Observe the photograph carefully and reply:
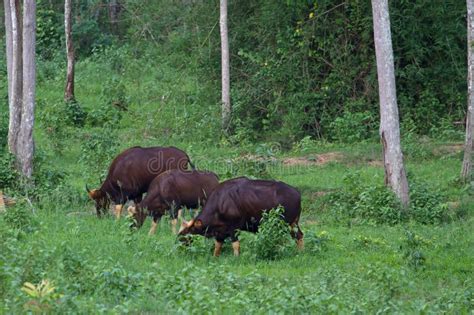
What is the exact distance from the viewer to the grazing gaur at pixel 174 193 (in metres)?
16.1

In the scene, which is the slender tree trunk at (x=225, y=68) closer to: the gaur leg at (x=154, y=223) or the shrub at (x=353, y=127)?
the shrub at (x=353, y=127)

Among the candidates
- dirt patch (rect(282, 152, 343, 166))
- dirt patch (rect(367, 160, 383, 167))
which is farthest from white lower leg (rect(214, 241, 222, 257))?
dirt patch (rect(367, 160, 383, 167))

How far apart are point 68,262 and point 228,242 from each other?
12.8 ft

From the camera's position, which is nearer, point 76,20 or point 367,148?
point 367,148

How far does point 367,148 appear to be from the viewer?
2256 cm

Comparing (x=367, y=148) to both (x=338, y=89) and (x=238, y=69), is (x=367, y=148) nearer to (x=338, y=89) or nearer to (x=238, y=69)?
(x=338, y=89)

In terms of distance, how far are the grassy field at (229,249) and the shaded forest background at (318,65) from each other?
1166 mm

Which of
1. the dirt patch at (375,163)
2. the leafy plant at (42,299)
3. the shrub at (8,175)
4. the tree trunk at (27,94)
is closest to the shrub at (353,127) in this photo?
the dirt patch at (375,163)

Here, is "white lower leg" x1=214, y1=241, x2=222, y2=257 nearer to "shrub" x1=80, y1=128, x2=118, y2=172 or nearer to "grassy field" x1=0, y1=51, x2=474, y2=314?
"grassy field" x1=0, y1=51, x2=474, y2=314

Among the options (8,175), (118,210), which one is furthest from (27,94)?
(118,210)

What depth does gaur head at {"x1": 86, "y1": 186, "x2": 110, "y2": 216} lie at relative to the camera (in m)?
17.3

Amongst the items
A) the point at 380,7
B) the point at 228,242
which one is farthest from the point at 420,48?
the point at 228,242

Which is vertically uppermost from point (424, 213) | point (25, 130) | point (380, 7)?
point (380, 7)

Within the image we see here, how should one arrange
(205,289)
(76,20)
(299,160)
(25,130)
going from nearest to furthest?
(205,289) → (25,130) → (299,160) → (76,20)
